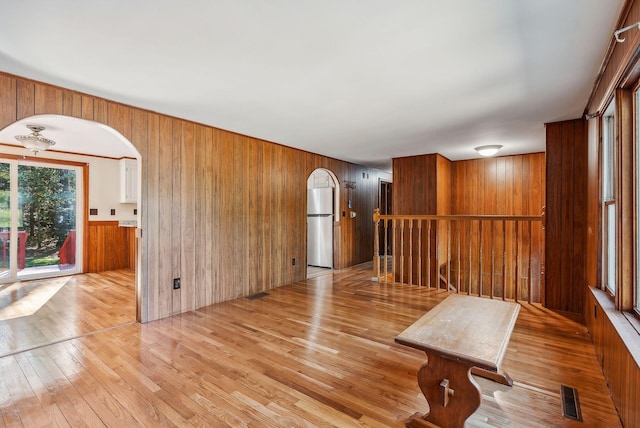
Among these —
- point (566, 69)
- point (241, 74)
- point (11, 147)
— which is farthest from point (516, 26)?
point (11, 147)

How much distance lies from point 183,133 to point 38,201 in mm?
3759

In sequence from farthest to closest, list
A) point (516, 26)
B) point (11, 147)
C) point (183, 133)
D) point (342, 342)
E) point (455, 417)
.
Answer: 1. point (11, 147)
2. point (183, 133)
3. point (342, 342)
4. point (516, 26)
5. point (455, 417)

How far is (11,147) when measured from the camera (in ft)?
16.2

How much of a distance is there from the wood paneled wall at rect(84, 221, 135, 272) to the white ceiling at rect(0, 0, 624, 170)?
4.05 metres

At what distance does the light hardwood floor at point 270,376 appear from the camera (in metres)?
1.73

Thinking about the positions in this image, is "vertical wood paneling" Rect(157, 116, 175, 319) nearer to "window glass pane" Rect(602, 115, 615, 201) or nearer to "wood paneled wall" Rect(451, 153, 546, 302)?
"window glass pane" Rect(602, 115, 615, 201)

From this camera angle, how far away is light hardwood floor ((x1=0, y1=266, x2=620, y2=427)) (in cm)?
173

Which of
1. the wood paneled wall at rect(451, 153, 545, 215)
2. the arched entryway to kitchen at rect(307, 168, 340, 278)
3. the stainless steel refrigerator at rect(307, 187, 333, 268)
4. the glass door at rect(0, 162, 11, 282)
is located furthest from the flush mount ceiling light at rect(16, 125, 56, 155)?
the wood paneled wall at rect(451, 153, 545, 215)

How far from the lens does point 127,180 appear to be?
20.0ft

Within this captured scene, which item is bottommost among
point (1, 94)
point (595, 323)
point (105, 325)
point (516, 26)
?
point (105, 325)

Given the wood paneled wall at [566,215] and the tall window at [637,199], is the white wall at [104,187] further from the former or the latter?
the tall window at [637,199]

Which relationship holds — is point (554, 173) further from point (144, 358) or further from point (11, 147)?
point (11, 147)

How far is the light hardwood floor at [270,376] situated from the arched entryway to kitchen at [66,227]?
852mm

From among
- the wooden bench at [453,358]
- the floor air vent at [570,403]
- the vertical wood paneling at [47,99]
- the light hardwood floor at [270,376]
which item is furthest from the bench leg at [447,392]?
the vertical wood paneling at [47,99]
